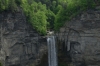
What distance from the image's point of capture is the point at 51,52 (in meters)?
39.9

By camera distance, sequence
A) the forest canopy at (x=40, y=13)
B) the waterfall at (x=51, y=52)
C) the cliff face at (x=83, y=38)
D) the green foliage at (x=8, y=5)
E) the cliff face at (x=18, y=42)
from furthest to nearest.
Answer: the waterfall at (x=51, y=52) → the forest canopy at (x=40, y=13) → the cliff face at (x=83, y=38) → the cliff face at (x=18, y=42) → the green foliage at (x=8, y=5)

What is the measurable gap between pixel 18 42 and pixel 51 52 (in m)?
5.44

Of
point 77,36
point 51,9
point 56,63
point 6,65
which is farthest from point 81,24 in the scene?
point 51,9

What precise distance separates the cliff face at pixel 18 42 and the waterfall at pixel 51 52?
0.80 metres

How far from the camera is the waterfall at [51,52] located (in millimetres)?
39719

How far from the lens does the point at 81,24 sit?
38.3 m

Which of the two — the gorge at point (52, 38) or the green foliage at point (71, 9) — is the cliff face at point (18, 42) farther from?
the green foliage at point (71, 9)

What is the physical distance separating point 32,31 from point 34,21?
197cm

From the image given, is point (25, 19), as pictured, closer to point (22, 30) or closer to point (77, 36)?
point (22, 30)

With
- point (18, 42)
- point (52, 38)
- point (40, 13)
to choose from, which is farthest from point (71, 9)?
point (18, 42)

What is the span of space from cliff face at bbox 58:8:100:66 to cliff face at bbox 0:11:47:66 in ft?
13.4

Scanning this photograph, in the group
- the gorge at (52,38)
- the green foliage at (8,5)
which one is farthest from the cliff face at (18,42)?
the green foliage at (8,5)

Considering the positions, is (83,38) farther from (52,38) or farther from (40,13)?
(40,13)

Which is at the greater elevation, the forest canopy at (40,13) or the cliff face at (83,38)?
the forest canopy at (40,13)
